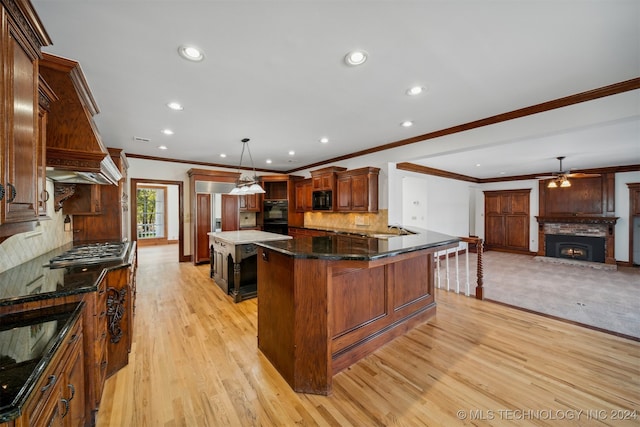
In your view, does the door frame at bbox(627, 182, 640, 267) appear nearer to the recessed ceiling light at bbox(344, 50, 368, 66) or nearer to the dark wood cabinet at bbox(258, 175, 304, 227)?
the dark wood cabinet at bbox(258, 175, 304, 227)

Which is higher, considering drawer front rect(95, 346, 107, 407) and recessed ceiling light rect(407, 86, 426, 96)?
recessed ceiling light rect(407, 86, 426, 96)

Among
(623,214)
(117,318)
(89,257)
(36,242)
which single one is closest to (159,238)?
(36,242)

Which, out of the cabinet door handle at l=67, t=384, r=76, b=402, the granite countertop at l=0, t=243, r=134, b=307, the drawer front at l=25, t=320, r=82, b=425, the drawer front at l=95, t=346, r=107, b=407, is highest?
the granite countertop at l=0, t=243, r=134, b=307

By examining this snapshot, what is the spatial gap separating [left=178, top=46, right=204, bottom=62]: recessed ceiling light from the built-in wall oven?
5020 mm

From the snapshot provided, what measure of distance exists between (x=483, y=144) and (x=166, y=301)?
5018 millimetres

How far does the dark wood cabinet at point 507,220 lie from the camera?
7.82 m

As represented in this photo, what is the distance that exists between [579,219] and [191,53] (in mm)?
9470

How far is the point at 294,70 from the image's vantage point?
2.15m

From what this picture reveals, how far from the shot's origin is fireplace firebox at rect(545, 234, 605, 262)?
6496 millimetres

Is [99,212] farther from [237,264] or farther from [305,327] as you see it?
[305,327]

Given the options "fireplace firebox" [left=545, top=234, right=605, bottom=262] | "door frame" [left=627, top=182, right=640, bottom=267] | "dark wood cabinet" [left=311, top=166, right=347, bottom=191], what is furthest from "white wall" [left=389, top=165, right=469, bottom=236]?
"door frame" [left=627, top=182, right=640, bottom=267]

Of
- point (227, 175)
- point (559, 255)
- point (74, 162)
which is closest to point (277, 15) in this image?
point (74, 162)

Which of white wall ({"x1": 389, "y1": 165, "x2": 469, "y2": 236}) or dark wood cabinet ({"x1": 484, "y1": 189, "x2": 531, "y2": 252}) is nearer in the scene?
white wall ({"x1": 389, "y1": 165, "x2": 469, "y2": 236})

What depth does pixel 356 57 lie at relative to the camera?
196 centimetres
